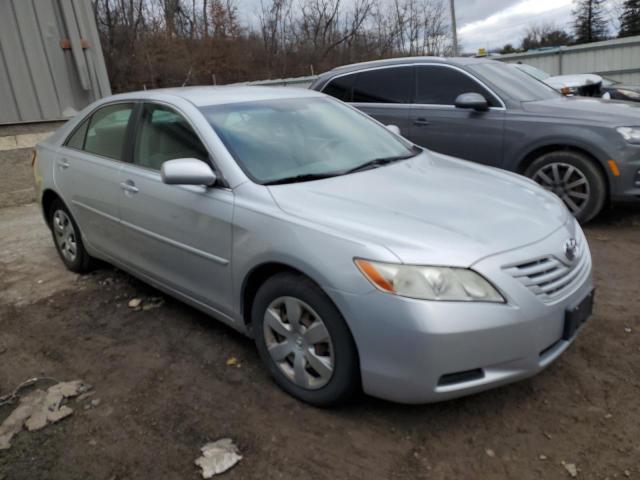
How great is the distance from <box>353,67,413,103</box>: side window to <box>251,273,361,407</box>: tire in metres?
4.28

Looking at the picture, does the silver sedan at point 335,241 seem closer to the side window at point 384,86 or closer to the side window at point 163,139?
the side window at point 163,139

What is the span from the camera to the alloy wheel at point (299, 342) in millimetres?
2514

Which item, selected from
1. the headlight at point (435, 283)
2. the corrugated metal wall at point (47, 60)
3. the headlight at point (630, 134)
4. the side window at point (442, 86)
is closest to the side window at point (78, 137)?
the headlight at point (435, 283)

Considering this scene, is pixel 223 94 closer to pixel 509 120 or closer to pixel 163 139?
pixel 163 139

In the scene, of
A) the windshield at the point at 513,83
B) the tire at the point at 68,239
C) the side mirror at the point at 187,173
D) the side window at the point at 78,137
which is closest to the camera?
the side mirror at the point at 187,173

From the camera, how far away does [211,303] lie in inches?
124

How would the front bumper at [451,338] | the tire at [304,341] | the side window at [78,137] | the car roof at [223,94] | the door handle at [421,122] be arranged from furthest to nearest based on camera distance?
1. the door handle at [421,122]
2. the side window at [78,137]
3. the car roof at [223,94]
4. the tire at [304,341]
5. the front bumper at [451,338]

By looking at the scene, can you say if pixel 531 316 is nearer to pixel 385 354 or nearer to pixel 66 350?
pixel 385 354

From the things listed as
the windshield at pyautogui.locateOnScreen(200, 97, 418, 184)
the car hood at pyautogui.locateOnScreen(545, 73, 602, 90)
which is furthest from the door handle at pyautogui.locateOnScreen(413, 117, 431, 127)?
the car hood at pyautogui.locateOnScreen(545, 73, 602, 90)

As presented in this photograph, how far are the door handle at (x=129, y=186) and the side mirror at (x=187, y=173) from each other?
2.35 ft

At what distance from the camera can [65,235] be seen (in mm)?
4660

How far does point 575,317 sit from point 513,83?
421 cm

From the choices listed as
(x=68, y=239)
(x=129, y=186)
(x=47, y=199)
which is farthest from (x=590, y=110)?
(x=47, y=199)

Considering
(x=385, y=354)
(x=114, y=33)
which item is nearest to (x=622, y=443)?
(x=385, y=354)
